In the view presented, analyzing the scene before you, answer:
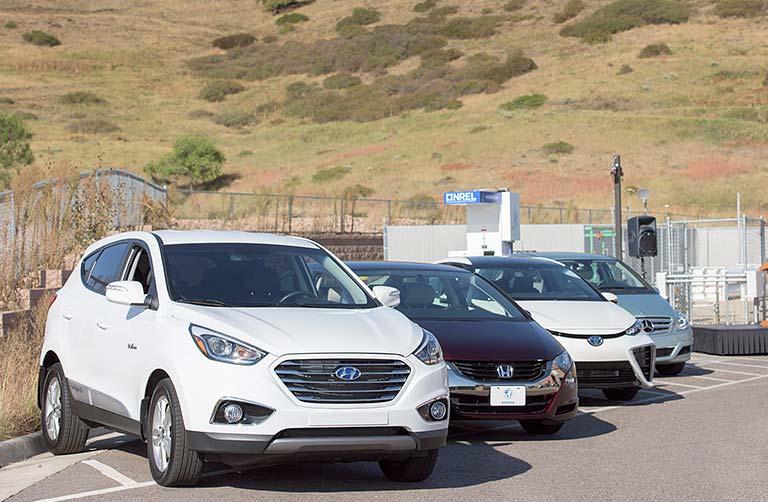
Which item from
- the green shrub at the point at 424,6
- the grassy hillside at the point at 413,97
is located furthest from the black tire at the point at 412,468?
the green shrub at the point at 424,6

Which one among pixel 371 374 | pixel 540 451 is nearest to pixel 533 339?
pixel 540 451

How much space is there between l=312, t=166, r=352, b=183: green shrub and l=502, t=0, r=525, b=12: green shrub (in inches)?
2320

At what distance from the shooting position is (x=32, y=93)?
89.9 meters

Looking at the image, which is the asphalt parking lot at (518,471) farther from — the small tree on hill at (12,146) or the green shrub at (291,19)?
the green shrub at (291,19)

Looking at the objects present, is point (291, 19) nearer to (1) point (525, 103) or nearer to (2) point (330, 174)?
(1) point (525, 103)

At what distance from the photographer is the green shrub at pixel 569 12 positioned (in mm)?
111438

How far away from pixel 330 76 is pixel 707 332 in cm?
8152

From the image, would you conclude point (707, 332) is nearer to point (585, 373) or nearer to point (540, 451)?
point (585, 373)

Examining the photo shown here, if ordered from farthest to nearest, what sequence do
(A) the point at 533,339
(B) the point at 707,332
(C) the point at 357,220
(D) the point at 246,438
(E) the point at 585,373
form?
→ (C) the point at 357,220, (B) the point at 707,332, (E) the point at 585,373, (A) the point at 533,339, (D) the point at 246,438

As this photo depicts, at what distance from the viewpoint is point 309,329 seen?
26.8 ft

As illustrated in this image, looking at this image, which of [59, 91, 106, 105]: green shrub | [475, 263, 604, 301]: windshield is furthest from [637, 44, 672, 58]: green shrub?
[475, 263, 604, 301]: windshield

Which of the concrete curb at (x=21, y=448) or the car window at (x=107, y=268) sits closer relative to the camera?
the car window at (x=107, y=268)

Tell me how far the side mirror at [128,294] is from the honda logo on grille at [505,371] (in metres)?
3.25

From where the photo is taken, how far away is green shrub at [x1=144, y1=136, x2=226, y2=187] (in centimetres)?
6469
